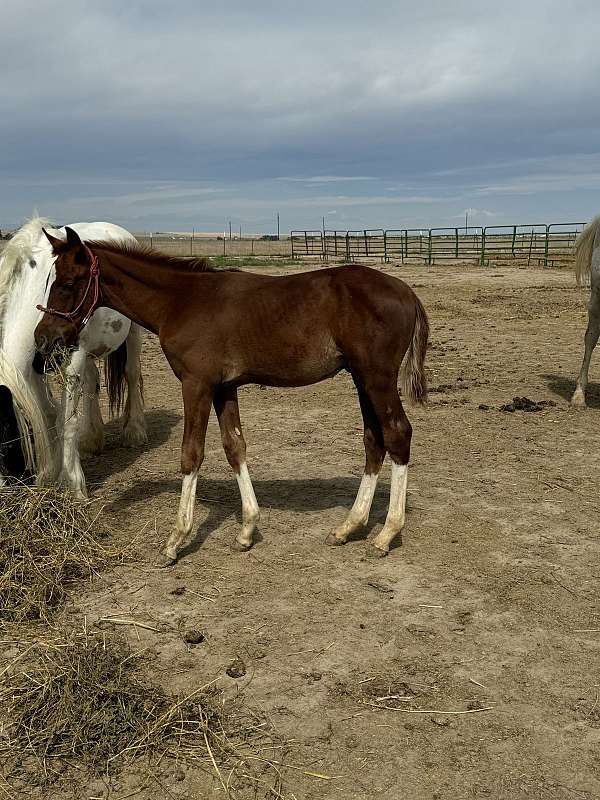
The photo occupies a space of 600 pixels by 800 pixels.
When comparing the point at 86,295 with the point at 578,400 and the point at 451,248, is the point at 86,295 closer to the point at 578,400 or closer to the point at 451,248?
the point at 578,400

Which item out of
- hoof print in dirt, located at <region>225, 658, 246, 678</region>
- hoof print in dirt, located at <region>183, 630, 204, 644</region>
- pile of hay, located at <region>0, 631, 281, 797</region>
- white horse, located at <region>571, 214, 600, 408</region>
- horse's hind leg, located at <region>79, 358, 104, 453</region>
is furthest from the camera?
white horse, located at <region>571, 214, 600, 408</region>

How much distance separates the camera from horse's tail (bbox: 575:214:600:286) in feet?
26.5

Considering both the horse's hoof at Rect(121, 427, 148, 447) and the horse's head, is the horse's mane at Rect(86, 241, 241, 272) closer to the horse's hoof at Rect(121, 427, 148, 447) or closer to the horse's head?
the horse's head

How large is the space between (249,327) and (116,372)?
310 centimetres

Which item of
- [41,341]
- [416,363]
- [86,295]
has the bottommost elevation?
[416,363]

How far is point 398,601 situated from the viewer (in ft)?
12.3

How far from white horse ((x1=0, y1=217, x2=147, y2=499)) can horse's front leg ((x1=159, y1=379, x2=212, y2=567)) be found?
0.88m

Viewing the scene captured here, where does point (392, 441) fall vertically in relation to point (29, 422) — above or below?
below

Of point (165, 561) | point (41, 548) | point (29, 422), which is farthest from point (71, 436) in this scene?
point (165, 561)

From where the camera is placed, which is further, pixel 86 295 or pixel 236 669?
pixel 86 295

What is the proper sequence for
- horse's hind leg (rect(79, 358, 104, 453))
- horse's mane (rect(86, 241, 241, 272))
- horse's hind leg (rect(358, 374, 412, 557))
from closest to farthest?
horse's hind leg (rect(358, 374, 412, 557)), horse's mane (rect(86, 241, 241, 272)), horse's hind leg (rect(79, 358, 104, 453))

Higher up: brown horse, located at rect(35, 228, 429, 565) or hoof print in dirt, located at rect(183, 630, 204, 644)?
brown horse, located at rect(35, 228, 429, 565)

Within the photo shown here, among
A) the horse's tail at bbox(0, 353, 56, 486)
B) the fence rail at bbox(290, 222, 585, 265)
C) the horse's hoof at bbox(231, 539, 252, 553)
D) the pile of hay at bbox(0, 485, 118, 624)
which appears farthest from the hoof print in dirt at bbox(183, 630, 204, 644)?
the fence rail at bbox(290, 222, 585, 265)

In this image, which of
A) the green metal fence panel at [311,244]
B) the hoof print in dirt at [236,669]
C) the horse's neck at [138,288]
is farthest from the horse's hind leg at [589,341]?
the green metal fence panel at [311,244]
